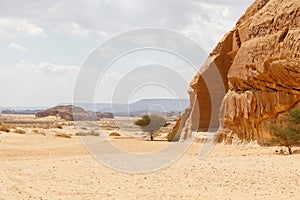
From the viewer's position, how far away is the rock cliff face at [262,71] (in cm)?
1788

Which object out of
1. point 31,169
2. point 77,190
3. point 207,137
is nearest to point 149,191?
point 77,190

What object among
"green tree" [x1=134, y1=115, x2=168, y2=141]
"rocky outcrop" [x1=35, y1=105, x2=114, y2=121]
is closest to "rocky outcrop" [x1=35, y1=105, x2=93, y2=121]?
"rocky outcrop" [x1=35, y1=105, x2=114, y2=121]

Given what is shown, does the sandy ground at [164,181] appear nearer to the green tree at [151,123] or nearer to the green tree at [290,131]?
the green tree at [290,131]

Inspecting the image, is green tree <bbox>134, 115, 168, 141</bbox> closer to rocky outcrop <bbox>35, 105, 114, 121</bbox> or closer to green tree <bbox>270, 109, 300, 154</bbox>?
green tree <bbox>270, 109, 300, 154</bbox>

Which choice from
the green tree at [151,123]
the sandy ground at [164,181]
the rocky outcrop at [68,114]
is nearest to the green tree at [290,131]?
the sandy ground at [164,181]

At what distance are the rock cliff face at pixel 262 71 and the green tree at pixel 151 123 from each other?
14.8 m

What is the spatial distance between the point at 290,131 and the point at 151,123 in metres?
23.3

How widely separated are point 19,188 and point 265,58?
45.0ft

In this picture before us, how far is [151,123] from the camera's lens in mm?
39312

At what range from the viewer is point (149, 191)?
9.34 meters

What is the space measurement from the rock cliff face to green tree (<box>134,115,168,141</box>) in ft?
48.4

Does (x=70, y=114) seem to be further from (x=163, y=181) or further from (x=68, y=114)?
(x=163, y=181)

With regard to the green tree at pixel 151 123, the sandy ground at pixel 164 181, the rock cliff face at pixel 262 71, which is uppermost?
the rock cliff face at pixel 262 71

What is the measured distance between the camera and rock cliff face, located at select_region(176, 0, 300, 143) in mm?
17875
